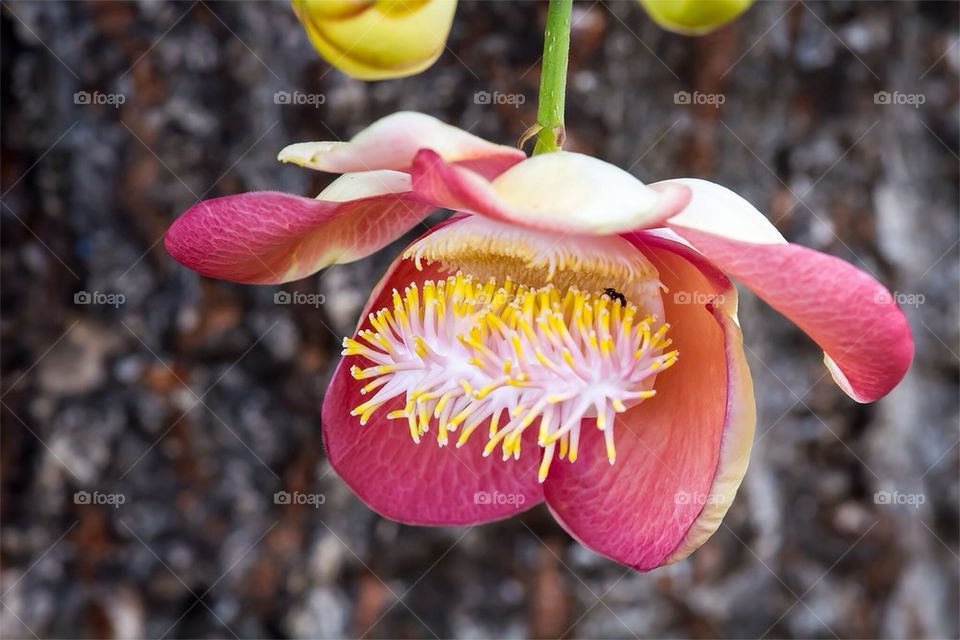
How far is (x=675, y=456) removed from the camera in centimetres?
62

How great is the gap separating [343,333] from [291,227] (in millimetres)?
496

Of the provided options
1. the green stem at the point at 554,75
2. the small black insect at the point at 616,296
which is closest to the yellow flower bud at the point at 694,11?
the green stem at the point at 554,75

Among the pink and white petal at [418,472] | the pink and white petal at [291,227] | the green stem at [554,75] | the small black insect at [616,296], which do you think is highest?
the green stem at [554,75]

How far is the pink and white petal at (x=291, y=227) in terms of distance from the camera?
553 millimetres

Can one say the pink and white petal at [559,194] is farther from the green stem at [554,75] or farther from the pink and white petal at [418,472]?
the pink and white petal at [418,472]

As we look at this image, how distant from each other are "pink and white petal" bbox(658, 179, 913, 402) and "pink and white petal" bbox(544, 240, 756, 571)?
7cm

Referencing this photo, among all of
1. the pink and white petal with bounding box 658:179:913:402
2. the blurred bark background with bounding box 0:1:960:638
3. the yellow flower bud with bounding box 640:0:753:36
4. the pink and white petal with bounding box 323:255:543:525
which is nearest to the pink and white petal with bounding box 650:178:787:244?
the pink and white petal with bounding box 658:179:913:402

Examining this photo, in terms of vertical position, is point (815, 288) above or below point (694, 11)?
below

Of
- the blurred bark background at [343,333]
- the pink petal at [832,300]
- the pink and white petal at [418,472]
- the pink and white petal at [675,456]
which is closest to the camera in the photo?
the pink petal at [832,300]

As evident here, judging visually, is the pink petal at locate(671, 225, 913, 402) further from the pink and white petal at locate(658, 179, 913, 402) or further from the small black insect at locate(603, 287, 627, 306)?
the small black insect at locate(603, 287, 627, 306)

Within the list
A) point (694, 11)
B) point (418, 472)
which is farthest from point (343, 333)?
point (694, 11)

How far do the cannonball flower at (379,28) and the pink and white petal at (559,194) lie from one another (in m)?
0.07

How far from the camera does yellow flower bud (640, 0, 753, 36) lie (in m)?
0.56

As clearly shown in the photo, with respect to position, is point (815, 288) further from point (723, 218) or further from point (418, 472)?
point (418, 472)
